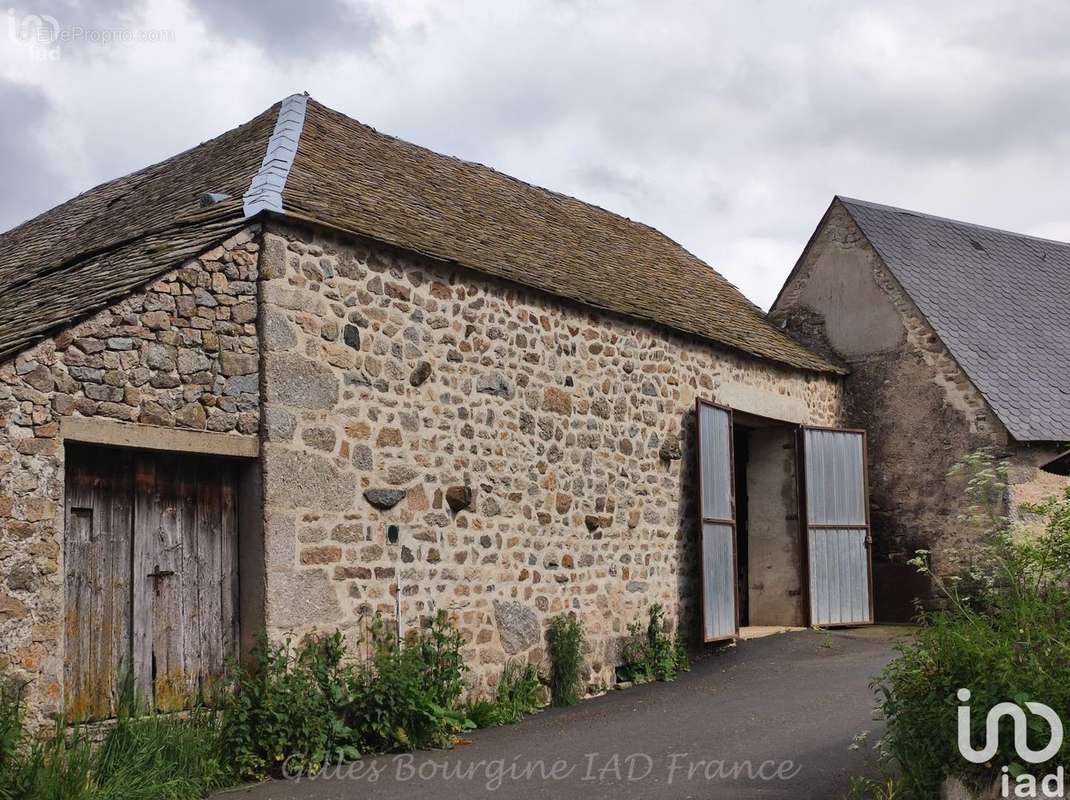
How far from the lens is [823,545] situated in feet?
41.8

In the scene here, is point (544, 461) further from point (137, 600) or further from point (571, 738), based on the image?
point (137, 600)

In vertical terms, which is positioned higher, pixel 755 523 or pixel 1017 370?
pixel 1017 370

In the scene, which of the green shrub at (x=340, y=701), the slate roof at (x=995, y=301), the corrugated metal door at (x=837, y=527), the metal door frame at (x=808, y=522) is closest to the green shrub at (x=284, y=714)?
the green shrub at (x=340, y=701)

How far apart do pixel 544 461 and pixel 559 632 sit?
145cm

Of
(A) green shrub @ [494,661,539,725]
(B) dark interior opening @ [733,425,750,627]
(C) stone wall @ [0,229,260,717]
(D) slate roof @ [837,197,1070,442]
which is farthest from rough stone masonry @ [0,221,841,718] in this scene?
(D) slate roof @ [837,197,1070,442]

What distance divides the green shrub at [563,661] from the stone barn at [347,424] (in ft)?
0.63

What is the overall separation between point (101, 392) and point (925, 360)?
9935 mm

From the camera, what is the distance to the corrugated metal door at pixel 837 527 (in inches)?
498

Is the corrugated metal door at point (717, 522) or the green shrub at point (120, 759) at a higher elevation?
the corrugated metal door at point (717, 522)

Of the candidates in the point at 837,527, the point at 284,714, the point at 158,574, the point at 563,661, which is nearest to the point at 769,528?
the point at 837,527

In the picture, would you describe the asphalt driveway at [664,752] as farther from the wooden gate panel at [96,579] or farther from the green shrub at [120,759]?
the wooden gate panel at [96,579]

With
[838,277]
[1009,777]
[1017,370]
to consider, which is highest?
[838,277]

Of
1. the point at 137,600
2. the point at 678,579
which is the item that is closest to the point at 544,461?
the point at 678,579

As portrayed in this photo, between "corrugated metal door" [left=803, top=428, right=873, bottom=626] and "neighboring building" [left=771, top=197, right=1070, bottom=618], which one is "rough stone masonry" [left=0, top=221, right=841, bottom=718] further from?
"neighboring building" [left=771, top=197, right=1070, bottom=618]
